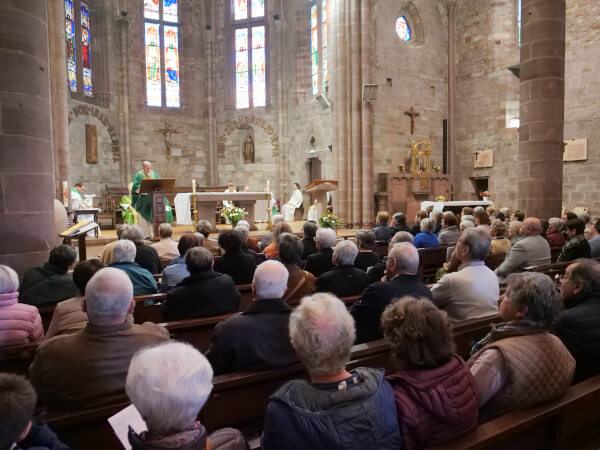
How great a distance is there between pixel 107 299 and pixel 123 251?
7.35ft

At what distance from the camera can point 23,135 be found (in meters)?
5.64

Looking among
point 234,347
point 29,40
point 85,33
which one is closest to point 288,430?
point 234,347

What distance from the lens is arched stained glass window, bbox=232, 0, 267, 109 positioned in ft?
76.5

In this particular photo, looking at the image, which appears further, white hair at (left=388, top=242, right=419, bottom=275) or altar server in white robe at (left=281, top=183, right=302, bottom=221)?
altar server in white robe at (left=281, top=183, right=302, bottom=221)

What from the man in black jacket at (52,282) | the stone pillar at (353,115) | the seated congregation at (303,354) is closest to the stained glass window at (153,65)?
the stone pillar at (353,115)

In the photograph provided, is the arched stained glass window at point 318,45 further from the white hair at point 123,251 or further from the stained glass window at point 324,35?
A: the white hair at point 123,251

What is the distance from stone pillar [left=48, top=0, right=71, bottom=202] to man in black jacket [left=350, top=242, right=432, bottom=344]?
10.1 meters

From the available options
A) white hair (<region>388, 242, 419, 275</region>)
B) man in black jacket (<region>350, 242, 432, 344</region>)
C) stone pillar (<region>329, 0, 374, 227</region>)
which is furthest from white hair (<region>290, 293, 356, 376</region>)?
stone pillar (<region>329, 0, 374, 227</region>)

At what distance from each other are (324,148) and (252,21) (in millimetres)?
8000

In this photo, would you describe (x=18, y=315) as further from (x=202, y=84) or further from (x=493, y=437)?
(x=202, y=84)

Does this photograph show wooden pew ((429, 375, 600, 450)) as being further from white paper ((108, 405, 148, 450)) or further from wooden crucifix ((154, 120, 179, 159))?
wooden crucifix ((154, 120, 179, 159))

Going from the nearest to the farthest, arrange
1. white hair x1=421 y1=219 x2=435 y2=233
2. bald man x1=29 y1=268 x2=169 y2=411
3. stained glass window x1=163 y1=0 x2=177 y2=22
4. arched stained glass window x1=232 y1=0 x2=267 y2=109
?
bald man x1=29 y1=268 x2=169 y2=411, white hair x1=421 y1=219 x2=435 y2=233, stained glass window x1=163 y1=0 x2=177 y2=22, arched stained glass window x1=232 y1=0 x2=267 y2=109

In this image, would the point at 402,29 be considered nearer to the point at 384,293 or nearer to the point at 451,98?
the point at 451,98

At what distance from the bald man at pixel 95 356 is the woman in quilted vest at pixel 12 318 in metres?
1.04
